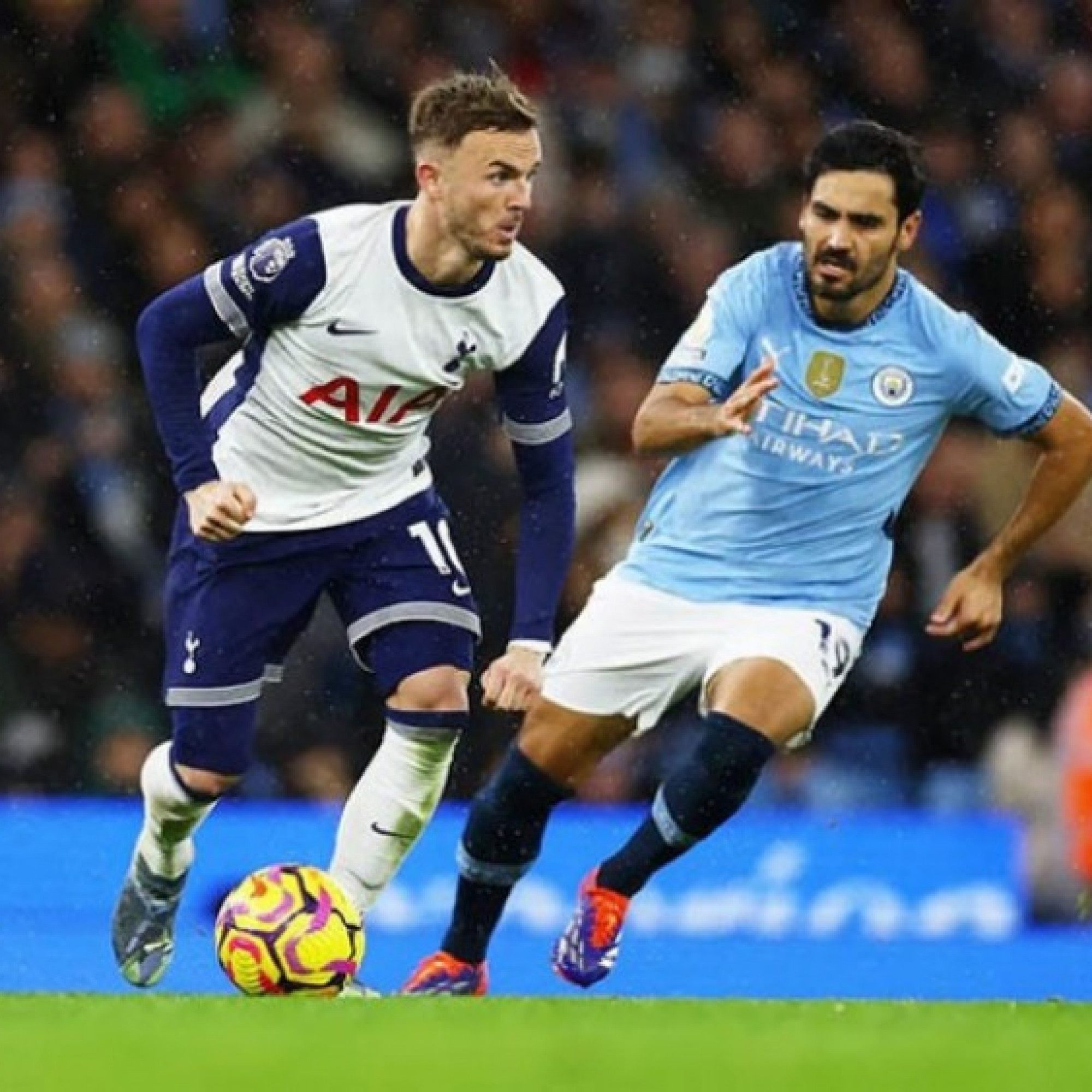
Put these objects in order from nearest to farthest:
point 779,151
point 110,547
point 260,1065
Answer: point 260,1065, point 110,547, point 779,151

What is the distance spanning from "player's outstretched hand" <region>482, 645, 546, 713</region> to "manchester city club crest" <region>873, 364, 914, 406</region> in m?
1.20

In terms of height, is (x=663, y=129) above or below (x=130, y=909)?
above

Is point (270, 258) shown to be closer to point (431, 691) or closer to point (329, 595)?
point (329, 595)

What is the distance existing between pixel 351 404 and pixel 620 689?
103 centimetres

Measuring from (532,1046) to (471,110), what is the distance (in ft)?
8.76

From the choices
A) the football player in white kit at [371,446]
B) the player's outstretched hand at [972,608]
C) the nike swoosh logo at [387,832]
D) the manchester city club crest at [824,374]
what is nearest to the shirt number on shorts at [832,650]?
the player's outstretched hand at [972,608]

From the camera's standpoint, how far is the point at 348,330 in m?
7.28

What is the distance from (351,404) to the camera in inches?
289

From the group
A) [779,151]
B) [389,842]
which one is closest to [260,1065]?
[389,842]

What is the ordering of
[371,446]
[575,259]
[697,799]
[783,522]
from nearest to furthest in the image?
[371,446] → [697,799] → [783,522] → [575,259]

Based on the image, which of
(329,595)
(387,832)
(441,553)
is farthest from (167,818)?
(441,553)

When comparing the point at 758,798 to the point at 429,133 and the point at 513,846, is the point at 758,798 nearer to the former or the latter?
the point at 513,846

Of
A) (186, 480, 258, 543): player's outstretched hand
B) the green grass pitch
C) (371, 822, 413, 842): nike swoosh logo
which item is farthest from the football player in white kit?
the green grass pitch

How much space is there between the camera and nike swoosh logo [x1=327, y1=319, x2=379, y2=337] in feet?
23.9
